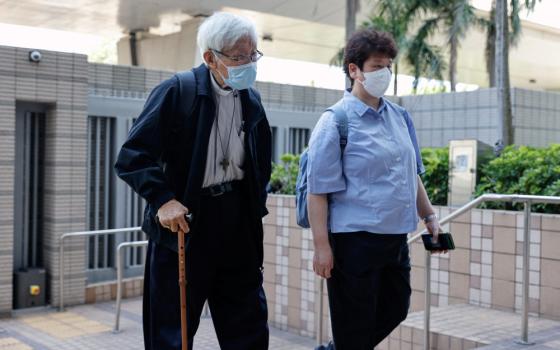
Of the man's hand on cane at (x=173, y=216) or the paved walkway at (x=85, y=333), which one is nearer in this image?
the man's hand on cane at (x=173, y=216)

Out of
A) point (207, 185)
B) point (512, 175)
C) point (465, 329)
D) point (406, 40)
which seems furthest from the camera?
point (406, 40)

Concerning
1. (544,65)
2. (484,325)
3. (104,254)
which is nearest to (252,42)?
(484,325)

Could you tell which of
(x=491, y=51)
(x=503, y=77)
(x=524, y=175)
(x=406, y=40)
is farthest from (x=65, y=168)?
(x=491, y=51)

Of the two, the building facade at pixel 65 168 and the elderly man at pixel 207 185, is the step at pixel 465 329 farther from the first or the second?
the building facade at pixel 65 168

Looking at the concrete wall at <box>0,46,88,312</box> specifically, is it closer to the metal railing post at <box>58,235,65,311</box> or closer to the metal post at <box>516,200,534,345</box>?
the metal railing post at <box>58,235,65,311</box>

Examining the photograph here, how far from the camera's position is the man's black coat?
2676 mm

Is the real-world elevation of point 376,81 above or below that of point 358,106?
above

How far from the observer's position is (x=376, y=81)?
3.13m

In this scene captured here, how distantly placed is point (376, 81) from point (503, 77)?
7.97 metres

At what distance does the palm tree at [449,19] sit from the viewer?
642 inches

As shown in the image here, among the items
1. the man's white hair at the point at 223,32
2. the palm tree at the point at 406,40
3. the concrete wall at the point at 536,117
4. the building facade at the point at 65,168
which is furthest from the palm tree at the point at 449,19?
the man's white hair at the point at 223,32

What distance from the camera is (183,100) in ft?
9.12

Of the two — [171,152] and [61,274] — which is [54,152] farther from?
[171,152]

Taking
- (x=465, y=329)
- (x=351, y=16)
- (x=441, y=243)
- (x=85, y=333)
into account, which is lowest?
(x=85, y=333)
